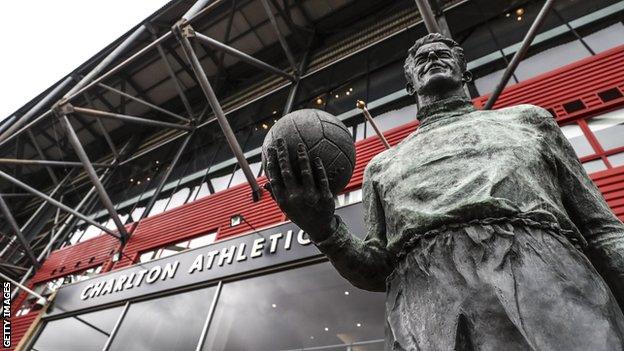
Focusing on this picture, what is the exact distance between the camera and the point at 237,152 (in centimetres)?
646

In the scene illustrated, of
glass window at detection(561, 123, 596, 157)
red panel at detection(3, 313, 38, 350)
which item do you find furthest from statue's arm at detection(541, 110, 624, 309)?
red panel at detection(3, 313, 38, 350)

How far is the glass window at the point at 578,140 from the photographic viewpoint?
5154mm

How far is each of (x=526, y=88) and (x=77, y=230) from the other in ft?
45.2

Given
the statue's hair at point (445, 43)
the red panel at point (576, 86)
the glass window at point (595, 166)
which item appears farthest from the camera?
the red panel at point (576, 86)

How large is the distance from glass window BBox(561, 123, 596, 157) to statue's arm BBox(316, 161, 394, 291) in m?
4.73

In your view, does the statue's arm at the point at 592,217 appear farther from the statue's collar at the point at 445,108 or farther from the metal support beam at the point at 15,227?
the metal support beam at the point at 15,227

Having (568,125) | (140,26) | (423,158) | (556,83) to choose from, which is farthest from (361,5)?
(423,158)

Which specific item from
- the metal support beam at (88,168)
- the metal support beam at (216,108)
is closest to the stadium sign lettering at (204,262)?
the metal support beam at (216,108)

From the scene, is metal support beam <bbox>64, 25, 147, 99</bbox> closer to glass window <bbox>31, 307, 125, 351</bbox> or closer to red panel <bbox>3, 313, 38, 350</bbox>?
glass window <bbox>31, 307, 125, 351</bbox>

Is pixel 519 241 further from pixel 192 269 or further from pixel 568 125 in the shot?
pixel 192 269

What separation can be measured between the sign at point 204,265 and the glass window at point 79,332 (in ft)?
0.73

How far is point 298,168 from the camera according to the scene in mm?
1274

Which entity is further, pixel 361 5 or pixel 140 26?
pixel 361 5

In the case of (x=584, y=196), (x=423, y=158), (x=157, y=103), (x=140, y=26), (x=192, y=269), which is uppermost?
(x=157, y=103)
